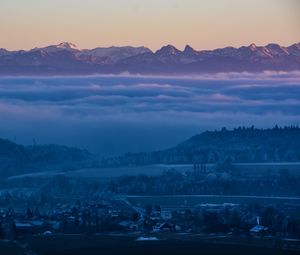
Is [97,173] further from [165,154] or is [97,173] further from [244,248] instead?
[244,248]

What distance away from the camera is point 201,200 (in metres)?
43.9

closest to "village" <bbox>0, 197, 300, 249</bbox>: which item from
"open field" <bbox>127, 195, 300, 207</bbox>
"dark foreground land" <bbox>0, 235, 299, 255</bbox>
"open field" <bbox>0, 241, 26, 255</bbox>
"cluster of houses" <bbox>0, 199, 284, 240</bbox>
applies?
"cluster of houses" <bbox>0, 199, 284, 240</bbox>

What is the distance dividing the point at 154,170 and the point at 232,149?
351cm

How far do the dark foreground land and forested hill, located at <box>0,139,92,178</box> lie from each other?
14.3 metres

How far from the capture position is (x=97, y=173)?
159 ft

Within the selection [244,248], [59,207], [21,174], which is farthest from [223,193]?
[244,248]

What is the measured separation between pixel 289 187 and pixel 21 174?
9581mm

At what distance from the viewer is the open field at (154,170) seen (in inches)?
1850

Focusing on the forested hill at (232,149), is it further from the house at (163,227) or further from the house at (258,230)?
the house at (258,230)

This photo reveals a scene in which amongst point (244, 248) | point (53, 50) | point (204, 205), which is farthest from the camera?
point (53, 50)

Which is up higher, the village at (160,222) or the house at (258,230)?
the village at (160,222)

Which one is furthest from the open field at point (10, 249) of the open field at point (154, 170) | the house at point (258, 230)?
the open field at point (154, 170)

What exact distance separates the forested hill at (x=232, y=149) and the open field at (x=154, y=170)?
30.2 inches

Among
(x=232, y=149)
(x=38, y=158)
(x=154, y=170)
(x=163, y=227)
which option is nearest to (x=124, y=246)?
(x=163, y=227)
